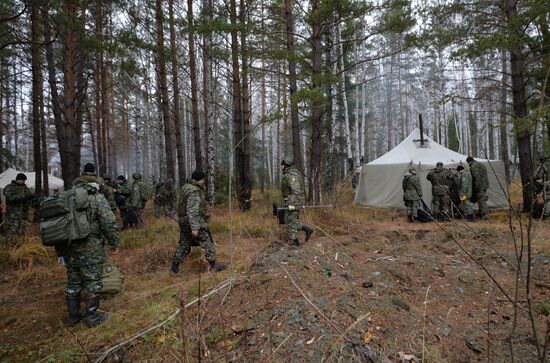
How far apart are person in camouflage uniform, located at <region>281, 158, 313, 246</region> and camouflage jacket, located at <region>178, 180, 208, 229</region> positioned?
5.22 feet

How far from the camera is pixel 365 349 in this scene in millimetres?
2574

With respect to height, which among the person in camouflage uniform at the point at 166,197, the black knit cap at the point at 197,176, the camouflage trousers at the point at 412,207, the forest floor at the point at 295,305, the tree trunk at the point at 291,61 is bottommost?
the forest floor at the point at 295,305

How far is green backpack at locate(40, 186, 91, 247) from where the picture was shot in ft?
10.9

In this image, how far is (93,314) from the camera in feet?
11.5

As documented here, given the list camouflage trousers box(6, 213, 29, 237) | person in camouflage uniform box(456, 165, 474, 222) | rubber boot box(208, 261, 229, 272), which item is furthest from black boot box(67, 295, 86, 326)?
person in camouflage uniform box(456, 165, 474, 222)

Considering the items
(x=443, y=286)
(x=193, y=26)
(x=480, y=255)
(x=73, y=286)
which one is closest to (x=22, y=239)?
(x=73, y=286)

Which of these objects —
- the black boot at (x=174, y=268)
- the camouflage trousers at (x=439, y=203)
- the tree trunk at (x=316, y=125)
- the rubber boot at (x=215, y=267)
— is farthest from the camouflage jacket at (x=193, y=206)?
the camouflage trousers at (x=439, y=203)

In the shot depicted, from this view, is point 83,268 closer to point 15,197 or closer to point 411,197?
point 15,197

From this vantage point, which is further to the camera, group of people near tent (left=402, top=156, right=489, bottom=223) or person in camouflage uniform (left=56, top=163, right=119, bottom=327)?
group of people near tent (left=402, top=156, right=489, bottom=223)

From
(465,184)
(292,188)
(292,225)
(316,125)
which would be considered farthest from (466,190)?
(292,225)

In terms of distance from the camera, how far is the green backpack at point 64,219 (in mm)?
3322

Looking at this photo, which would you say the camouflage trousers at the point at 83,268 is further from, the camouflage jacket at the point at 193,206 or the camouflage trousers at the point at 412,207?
the camouflage trousers at the point at 412,207

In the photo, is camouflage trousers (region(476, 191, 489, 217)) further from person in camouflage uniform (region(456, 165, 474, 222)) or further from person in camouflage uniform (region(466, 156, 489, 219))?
person in camouflage uniform (region(456, 165, 474, 222))

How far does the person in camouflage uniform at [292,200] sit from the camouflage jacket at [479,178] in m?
5.49
